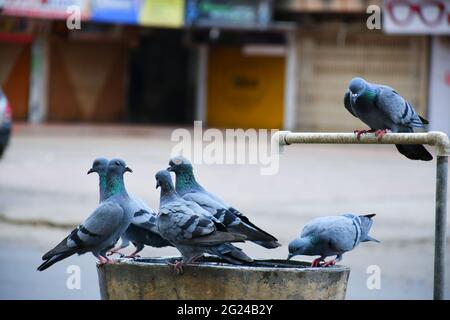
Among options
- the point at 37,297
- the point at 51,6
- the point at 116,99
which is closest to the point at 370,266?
the point at 37,297

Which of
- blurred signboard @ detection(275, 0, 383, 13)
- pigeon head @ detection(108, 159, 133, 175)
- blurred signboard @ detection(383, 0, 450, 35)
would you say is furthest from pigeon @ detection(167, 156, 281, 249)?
blurred signboard @ detection(275, 0, 383, 13)

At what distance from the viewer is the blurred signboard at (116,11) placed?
88.1 ft

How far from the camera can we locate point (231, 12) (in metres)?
27.0

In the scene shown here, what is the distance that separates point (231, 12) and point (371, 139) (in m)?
23.0

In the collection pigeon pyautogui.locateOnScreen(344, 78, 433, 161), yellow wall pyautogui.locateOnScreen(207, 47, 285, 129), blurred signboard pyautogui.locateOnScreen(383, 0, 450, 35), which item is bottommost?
yellow wall pyautogui.locateOnScreen(207, 47, 285, 129)

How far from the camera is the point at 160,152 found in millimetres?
20375

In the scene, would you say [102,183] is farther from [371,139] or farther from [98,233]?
[371,139]

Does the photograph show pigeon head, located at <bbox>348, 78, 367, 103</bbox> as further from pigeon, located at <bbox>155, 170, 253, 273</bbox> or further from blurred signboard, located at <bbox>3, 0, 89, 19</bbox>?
blurred signboard, located at <bbox>3, 0, 89, 19</bbox>

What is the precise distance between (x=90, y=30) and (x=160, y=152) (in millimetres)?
8629

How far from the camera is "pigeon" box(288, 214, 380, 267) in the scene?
447 cm

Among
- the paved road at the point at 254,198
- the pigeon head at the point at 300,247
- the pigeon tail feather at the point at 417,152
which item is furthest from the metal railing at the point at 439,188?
the paved road at the point at 254,198

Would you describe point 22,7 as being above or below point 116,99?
above

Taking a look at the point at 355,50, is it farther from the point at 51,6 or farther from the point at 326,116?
the point at 51,6

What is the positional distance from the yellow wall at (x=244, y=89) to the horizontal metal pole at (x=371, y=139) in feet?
79.6
